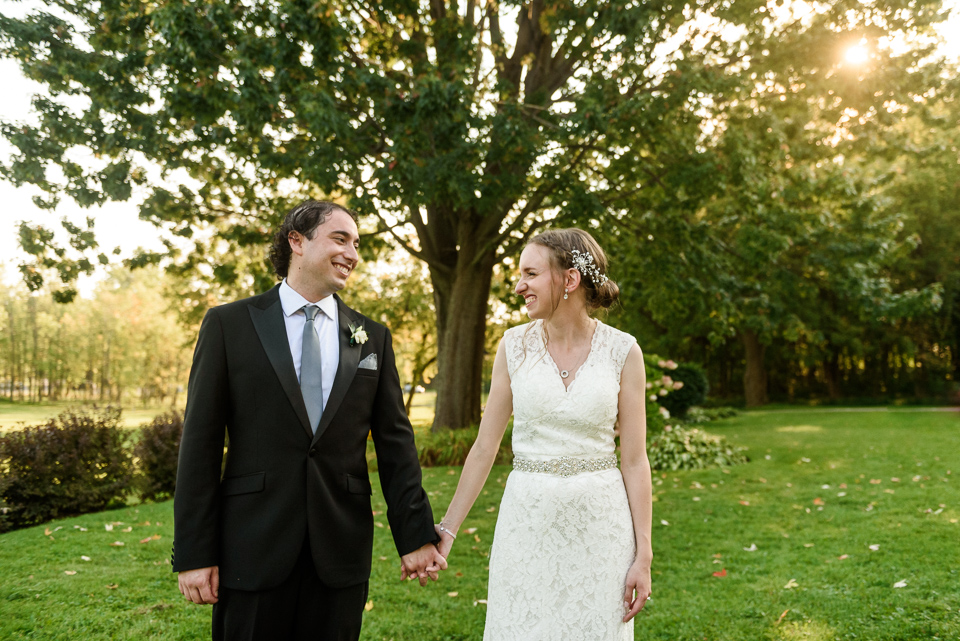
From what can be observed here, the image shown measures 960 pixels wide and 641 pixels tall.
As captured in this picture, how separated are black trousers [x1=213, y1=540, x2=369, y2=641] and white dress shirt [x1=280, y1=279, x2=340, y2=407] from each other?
2.26ft

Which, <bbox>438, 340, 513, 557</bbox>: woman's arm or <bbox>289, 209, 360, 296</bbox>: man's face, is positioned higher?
<bbox>289, 209, 360, 296</bbox>: man's face

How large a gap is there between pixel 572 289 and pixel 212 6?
731 cm

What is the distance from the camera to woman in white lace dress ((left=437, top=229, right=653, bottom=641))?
2.66 meters

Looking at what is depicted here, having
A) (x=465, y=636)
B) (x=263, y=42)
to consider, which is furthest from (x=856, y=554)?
(x=263, y=42)

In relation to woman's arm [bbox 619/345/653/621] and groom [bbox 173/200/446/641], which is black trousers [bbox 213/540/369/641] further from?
woman's arm [bbox 619/345/653/621]

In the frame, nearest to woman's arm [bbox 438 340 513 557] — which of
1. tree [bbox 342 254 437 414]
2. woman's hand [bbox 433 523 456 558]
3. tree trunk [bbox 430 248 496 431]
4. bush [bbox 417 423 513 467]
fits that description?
woman's hand [bbox 433 523 456 558]

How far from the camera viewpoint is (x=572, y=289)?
115 inches

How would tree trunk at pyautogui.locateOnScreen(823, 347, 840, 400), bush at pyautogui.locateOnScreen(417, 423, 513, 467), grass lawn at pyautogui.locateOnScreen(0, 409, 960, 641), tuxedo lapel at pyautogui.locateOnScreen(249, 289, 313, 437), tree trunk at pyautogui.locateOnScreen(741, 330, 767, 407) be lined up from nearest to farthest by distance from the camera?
tuxedo lapel at pyautogui.locateOnScreen(249, 289, 313, 437), grass lawn at pyautogui.locateOnScreen(0, 409, 960, 641), bush at pyautogui.locateOnScreen(417, 423, 513, 467), tree trunk at pyautogui.locateOnScreen(741, 330, 767, 407), tree trunk at pyautogui.locateOnScreen(823, 347, 840, 400)

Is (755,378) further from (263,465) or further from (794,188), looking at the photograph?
(263,465)

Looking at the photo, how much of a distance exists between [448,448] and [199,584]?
1010 cm

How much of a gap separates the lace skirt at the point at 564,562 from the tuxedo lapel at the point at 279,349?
932 millimetres

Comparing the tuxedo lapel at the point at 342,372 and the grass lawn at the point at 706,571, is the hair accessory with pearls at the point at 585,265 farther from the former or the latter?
the grass lawn at the point at 706,571

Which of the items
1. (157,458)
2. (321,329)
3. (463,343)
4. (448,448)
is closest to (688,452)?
(448,448)

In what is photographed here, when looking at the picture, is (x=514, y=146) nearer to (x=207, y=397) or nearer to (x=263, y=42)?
(x=263, y=42)
